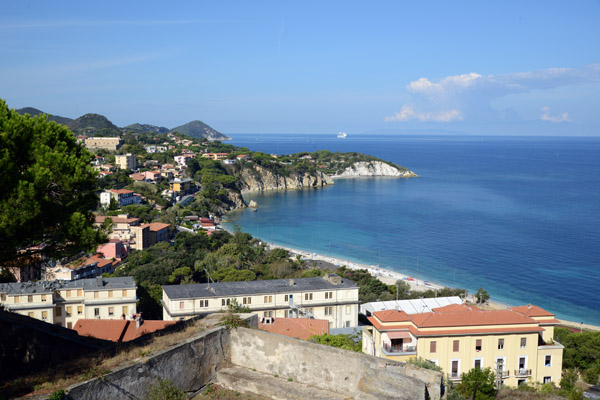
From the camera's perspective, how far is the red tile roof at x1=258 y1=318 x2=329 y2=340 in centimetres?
1419

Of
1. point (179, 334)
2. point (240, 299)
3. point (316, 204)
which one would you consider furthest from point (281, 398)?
point (316, 204)

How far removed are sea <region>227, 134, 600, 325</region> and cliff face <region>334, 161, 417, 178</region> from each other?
14.0 meters

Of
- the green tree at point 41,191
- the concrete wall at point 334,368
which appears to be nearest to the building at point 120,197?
the green tree at point 41,191

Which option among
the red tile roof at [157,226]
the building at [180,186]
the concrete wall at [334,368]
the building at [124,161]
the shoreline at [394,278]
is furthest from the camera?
the building at [124,161]

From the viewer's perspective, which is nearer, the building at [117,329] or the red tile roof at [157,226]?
the building at [117,329]

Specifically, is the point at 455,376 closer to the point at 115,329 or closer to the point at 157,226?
the point at 115,329

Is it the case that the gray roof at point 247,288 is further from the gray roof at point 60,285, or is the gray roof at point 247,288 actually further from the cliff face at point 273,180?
the cliff face at point 273,180

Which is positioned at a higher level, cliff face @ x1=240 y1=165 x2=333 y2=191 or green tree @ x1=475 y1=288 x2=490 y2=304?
cliff face @ x1=240 y1=165 x2=333 y2=191

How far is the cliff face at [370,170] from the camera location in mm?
100425

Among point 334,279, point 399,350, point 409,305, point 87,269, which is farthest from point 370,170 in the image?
point 399,350

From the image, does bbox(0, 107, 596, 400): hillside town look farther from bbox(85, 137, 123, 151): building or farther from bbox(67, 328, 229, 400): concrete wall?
bbox(85, 137, 123, 151): building

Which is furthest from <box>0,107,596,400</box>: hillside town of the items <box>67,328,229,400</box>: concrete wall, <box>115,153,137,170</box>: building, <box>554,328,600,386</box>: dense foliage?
<box>115,153,137,170</box>: building

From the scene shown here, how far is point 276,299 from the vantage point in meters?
20.2

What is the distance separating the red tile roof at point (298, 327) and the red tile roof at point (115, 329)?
10.1 ft
